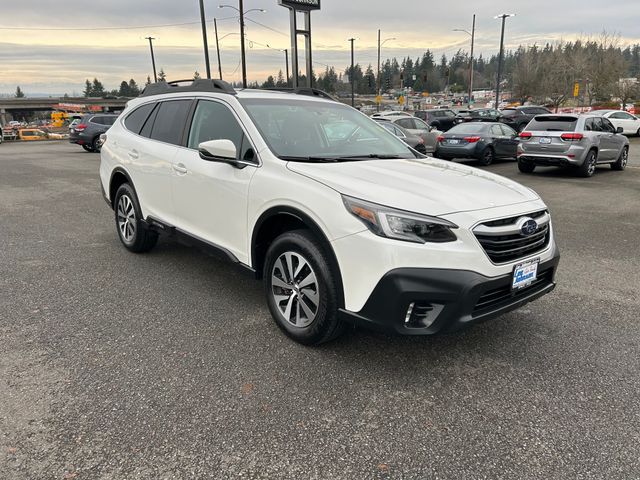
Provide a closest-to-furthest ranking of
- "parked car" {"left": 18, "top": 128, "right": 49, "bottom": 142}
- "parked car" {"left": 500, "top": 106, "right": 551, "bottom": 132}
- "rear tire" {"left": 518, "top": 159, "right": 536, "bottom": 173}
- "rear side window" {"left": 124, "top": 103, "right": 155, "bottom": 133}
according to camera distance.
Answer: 1. "rear side window" {"left": 124, "top": 103, "right": 155, "bottom": 133}
2. "rear tire" {"left": 518, "top": 159, "right": 536, "bottom": 173}
3. "parked car" {"left": 500, "top": 106, "right": 551, "bottom": 132}
4. "parked car" {"left": 18, "top": 128, "right": 49, "bottom": 142}

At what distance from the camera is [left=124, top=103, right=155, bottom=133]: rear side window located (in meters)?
5.26

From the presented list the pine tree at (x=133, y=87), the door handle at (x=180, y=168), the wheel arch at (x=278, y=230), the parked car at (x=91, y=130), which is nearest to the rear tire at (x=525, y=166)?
the door handle at (x=180, y=168)

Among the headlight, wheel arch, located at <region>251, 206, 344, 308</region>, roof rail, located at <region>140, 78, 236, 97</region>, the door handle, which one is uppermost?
roof rail, located at <region>140, 78, 236, 97</region>

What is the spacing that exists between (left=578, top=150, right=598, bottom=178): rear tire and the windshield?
382 inches

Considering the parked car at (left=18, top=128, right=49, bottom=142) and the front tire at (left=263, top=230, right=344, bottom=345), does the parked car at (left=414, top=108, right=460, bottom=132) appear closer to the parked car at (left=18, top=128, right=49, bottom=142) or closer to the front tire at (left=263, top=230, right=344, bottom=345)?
the front tire at (left=263, top=230, right=344, bottom=345)

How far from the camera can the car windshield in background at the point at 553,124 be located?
1218cm

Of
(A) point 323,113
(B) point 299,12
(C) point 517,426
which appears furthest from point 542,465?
(B) point 299,12

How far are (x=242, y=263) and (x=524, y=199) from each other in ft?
6.98

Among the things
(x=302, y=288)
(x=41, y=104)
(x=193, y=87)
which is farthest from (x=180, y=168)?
(x=41, y=104)

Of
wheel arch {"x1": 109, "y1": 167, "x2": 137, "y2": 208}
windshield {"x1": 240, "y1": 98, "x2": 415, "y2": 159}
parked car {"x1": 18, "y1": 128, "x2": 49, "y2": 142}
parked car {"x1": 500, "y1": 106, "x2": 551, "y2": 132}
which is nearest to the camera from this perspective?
windshield {"x1": 240, "y1": 98, "x2": 415, "y2": 159}

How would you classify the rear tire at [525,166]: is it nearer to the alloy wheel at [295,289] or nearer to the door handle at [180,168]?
the door handle at [180,168]

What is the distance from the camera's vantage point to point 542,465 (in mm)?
2287

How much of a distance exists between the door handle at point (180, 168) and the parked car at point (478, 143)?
11923mm

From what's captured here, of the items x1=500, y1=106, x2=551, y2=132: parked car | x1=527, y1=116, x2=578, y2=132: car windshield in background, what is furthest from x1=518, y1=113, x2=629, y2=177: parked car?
x1=500, y1=106, x2=551, y2=132: parked car
